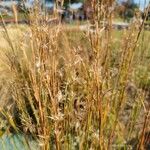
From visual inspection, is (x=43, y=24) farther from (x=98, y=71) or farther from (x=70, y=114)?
→ (x=70, y=114)

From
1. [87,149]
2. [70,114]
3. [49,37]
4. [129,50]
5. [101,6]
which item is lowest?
[87,149]

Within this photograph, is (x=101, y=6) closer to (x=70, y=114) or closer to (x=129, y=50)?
(x=129, y=50)

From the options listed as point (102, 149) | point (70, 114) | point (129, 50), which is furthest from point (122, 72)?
point (102, 149)

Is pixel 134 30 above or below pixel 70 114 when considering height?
above

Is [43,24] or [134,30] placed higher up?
[43,24]

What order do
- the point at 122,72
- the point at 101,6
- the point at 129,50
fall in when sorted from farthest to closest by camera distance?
the point at 122,72
the point at 129,50
the point at 101,6

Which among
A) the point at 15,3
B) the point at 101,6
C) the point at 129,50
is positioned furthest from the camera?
the point at 129,50

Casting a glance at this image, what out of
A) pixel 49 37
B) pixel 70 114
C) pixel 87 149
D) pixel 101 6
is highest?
pixel 101 6

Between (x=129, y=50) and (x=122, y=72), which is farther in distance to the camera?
(x=122, y=72)

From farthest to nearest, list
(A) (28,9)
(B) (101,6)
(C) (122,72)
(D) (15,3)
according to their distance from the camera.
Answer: (C) (122,72)
(D) (15,3)
(A) (28,9)
(B) (101,6)

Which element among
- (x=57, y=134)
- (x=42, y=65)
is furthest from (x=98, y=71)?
(x=57, y=134)
